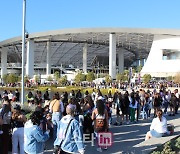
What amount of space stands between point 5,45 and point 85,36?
22.3 m

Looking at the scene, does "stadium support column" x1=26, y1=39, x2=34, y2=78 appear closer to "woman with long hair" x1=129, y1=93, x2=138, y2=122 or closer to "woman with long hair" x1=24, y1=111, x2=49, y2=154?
"woman with long hair" x1=129, y1=93, x2=138, y2=122

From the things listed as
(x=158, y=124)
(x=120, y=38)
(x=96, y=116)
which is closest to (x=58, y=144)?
(x=96, y=116)

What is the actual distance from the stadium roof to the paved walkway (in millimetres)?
51175

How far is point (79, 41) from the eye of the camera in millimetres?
79750

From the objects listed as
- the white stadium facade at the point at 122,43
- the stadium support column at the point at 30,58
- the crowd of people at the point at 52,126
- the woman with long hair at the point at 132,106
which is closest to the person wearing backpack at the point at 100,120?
the crowd of people at the point at 52,126

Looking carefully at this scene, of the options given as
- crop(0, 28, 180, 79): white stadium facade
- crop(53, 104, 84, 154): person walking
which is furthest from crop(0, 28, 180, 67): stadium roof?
crop(53, 104, 84, 154): person walking

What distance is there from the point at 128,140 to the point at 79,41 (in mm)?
70315

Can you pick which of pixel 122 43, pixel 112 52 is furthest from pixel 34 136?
pixel 122 43

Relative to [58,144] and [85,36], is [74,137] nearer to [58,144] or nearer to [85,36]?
[58,144]

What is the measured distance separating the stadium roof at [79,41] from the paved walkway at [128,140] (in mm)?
51175

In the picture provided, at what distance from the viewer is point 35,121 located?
5.54m

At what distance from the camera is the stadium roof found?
6469 cm

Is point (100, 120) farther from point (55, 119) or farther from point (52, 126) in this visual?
point (52, 126)

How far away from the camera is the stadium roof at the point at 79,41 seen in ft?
212
